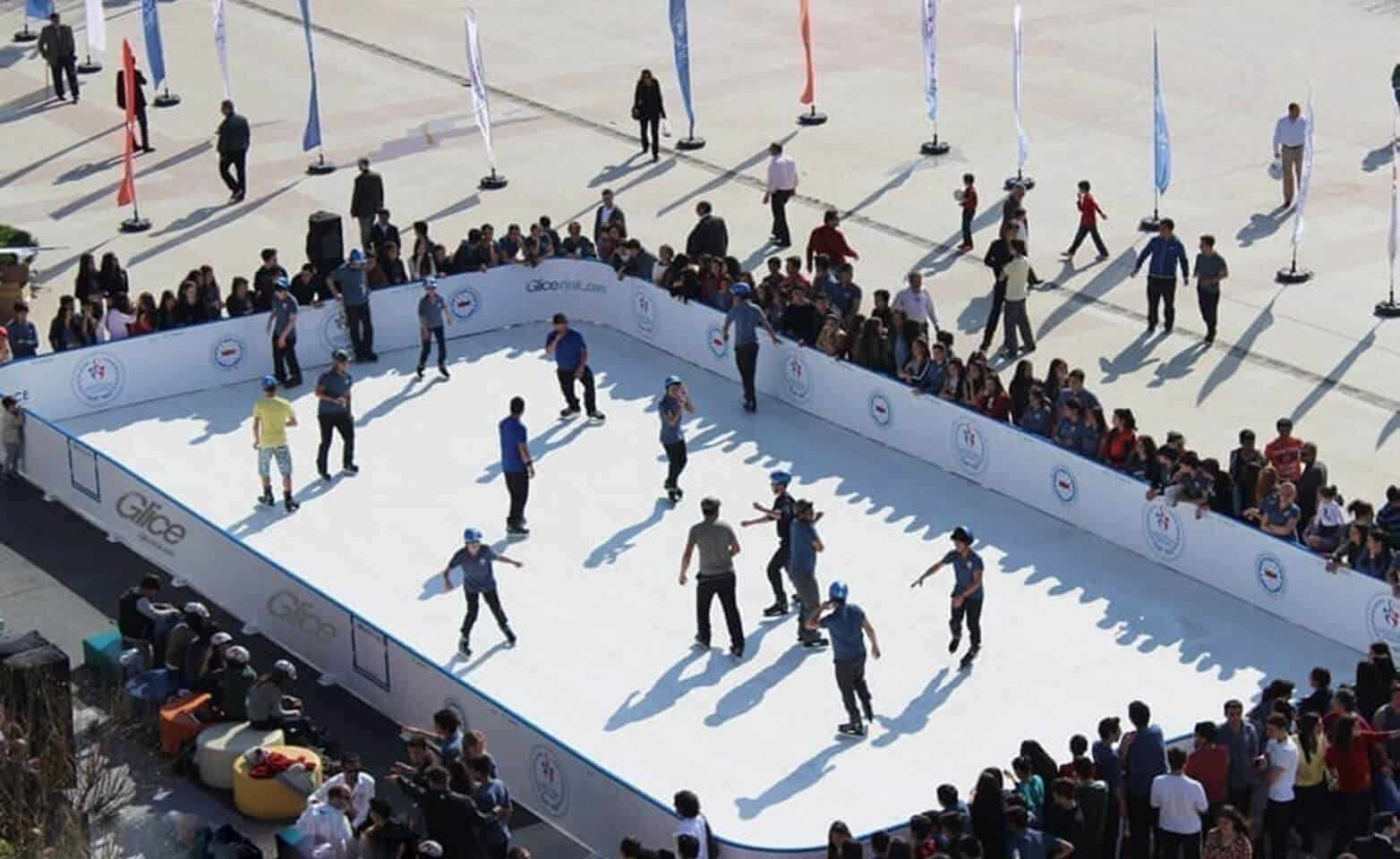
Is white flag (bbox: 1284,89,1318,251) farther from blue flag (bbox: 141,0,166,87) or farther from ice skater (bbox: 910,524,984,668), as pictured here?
blue flag (bbox: 141,0,166,87)

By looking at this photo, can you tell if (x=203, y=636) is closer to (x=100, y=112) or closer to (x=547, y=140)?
(x=547, y=140)

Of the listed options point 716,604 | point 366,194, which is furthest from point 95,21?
point 716,604

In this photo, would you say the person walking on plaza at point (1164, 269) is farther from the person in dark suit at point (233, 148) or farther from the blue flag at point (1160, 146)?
the person in dark suit at point (233, 148)

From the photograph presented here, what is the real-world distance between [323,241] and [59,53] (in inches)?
497

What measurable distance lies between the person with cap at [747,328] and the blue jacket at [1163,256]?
518cm

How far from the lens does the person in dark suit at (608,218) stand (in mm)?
31578

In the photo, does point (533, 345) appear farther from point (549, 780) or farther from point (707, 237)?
point (549, 780)

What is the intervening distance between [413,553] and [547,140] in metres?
15.3

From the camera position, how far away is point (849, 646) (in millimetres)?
20578

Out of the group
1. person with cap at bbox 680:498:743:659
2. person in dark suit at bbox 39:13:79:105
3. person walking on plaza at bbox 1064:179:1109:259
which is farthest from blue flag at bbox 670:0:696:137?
person with cap at bbox 680:498:743:659

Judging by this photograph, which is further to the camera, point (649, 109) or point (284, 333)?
point (649, 109)

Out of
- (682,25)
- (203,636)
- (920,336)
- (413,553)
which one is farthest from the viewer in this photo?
(682,25)

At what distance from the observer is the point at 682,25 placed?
125ft

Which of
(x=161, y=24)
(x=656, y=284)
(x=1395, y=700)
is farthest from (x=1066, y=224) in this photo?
(x=161, y=24)
